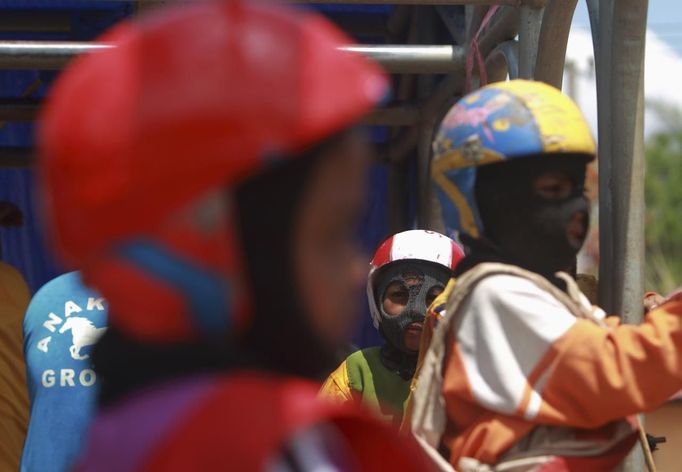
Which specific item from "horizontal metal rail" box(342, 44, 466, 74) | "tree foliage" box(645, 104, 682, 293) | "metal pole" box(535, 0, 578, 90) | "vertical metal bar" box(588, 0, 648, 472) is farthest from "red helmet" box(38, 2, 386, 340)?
"tree foliage" box(645, 104, 682, 293)

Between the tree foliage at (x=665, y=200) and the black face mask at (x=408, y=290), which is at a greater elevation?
the black face mask at (x=408, y=290)

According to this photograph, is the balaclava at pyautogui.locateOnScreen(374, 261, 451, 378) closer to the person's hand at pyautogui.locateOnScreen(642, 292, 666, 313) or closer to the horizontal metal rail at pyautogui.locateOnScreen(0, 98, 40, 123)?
the person's hand at pyautogui.locateOnScreen(642, 292, 666, 313)

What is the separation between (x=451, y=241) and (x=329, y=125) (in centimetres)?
351

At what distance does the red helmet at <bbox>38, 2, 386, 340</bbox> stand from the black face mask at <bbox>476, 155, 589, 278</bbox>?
122 centimetres

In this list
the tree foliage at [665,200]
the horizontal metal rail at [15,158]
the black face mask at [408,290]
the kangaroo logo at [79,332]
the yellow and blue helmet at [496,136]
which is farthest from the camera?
the tree foliage at [665,200]

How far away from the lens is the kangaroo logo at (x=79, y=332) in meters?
4.12

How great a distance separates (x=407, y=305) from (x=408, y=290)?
0.21ft

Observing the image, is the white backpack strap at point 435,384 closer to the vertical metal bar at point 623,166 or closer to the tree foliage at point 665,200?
the vertical metal bar at point 623,166

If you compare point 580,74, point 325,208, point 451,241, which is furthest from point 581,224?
point 580,74

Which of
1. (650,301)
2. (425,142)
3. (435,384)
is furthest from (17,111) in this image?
(435,384)

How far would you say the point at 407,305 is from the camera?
4594mm

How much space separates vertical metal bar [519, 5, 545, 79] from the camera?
388 cm

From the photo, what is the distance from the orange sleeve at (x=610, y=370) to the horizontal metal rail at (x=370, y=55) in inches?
86.4

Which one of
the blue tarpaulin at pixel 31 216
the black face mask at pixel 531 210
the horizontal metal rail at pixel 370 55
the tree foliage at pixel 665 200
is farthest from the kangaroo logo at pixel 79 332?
the tree foliage at pixel 665 200
